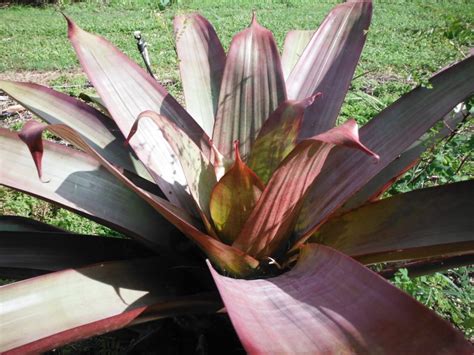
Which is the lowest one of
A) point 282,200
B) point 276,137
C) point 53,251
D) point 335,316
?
point 53,251

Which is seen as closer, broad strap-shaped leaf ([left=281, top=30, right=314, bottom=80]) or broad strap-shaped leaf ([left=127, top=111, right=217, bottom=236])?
broad strap-shaped leaf ([left=127, top=111, right=217, bottom=236])

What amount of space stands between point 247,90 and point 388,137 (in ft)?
1.30

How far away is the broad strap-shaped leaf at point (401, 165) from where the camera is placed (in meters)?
1.38

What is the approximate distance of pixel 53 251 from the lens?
53.1 inches

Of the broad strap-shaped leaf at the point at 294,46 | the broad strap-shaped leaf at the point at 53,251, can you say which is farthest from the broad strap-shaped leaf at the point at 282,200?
the broad strap-shaped leaf at the point at 294,46

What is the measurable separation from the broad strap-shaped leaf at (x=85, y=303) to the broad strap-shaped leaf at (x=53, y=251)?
0.18 meters

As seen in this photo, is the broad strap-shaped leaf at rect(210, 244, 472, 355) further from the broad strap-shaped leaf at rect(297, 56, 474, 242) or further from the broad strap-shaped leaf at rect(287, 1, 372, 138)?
the broad strap-shaped leaf at rect(287, 1, 372, 138)

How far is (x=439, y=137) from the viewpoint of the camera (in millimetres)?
1474

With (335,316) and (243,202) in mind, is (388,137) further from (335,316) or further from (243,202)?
(335,316)

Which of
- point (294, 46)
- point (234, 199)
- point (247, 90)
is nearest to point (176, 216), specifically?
point (234, 199)

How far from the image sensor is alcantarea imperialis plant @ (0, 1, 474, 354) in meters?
0.90

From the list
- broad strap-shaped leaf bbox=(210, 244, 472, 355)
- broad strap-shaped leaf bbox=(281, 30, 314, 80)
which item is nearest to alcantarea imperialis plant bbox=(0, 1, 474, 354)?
broad strap-shaped leaf bbox=(210, 244, 472, 355)

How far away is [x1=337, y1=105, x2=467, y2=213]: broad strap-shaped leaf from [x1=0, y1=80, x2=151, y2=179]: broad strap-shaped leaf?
1.96 feet

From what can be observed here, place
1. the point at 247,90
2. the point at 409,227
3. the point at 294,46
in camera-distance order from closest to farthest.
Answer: the point at 409,227 < the point at 247,90 < the point at 294,46
